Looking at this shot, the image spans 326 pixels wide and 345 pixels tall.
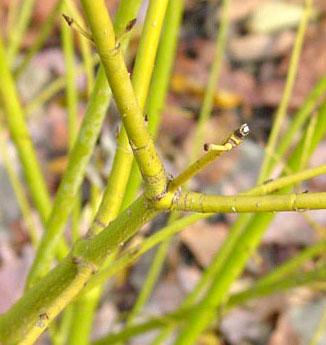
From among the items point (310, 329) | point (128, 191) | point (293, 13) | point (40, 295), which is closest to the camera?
point (40, 295)

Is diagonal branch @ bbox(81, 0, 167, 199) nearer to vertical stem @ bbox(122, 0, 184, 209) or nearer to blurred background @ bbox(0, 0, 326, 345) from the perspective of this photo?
vertical stem @ bbox(122, 0, 184, 209)

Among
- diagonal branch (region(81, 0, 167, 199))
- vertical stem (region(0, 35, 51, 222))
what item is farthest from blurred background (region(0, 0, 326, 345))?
diagonal branch (region(81, 0, 167, 199))

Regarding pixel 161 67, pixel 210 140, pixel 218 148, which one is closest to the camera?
pixel 218 148

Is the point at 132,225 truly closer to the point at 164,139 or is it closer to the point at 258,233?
the point at 258,233

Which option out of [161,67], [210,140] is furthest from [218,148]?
[210,140]

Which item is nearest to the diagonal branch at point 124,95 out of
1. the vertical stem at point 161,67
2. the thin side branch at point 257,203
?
the thin side branch at point 257,203

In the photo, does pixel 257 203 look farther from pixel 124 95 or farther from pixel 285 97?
pixel 285 97

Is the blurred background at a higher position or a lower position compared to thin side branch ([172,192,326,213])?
higher

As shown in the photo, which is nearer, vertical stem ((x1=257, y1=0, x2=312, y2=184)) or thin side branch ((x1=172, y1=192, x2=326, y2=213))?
thin side branch ((x1=172, y1=192, x2=326, y2=213))

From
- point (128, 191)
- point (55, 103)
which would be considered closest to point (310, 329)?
point (55, 103)

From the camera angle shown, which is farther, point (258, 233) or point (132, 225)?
point (258, 233)

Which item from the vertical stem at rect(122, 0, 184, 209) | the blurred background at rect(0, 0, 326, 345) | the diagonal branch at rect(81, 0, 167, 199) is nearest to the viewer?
the diagonal branch at rect(81, 0, 167, 199)
